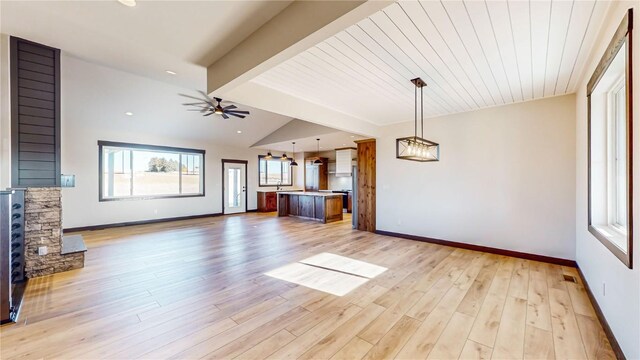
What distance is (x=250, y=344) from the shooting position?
2.00m

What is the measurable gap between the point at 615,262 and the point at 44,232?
6.25 meters

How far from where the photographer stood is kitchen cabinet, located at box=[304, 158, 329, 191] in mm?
11211

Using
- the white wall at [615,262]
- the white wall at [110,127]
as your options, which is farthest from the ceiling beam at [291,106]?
the white wall at [615,262]

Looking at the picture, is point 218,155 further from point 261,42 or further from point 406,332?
point 406,332

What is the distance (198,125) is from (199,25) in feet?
19.0

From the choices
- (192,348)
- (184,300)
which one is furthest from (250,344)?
(184,300)

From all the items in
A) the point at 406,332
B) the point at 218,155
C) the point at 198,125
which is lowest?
the point at 406,332

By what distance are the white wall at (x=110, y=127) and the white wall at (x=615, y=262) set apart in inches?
262

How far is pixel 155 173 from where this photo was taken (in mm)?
7770

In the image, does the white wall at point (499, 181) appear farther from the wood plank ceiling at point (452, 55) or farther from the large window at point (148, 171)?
Result: the large window at point (148, 171)

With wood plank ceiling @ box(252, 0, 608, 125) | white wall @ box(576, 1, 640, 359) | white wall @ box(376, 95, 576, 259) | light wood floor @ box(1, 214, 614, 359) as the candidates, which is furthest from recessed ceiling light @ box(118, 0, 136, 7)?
white wall @ box(376, 95, 576, 259)

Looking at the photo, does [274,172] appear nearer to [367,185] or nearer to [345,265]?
[367,185]

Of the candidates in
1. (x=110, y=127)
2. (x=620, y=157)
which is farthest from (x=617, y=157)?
(x=110, y=127)

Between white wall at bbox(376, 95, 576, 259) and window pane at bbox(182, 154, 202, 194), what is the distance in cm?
669
